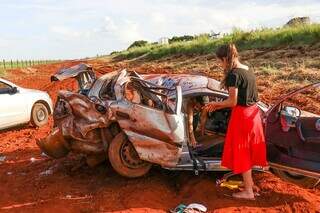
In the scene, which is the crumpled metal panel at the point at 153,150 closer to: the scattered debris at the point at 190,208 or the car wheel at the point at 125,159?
the car wheel at the point at 125,159

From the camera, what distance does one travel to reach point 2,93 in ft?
42.5

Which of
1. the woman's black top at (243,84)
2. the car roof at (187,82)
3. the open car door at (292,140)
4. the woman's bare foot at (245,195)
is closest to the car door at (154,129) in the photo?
the car roof at (187,82)

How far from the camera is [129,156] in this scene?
8.05 metres

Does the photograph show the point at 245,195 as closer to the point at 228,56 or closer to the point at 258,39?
the point at 228,56

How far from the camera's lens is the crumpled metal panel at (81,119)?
7996mm

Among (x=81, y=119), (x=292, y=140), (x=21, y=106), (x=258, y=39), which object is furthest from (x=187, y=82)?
(x=258, y=39)

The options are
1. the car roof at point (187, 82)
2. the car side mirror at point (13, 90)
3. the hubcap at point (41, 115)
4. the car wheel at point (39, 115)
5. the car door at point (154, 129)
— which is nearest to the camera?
the car door at point (154, 129)

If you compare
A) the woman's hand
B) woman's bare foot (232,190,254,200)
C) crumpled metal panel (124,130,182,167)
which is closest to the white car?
crumpled metal panel (124,130,182,167)

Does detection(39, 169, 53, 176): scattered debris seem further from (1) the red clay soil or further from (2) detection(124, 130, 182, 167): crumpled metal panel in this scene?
(2) detection(124, 130, 182, 167): crumpled metal panel

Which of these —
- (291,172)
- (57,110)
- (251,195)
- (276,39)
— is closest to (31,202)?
(57,110)

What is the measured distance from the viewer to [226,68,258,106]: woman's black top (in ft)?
22.7

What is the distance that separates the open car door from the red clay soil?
396mm

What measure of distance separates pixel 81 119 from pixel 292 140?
2.92 metres

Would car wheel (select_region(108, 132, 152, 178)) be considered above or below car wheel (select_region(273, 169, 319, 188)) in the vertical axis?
above
